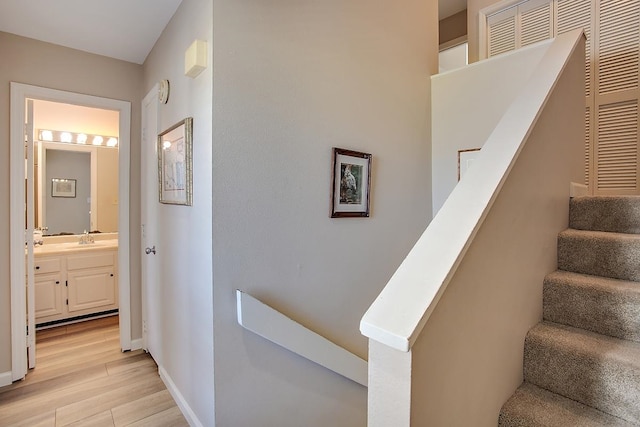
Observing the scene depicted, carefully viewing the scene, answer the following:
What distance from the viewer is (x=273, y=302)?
1729 millimetres

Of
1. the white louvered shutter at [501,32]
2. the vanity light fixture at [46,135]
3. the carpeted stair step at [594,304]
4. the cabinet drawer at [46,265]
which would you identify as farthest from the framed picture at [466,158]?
the vanity light fixture at [46,135]

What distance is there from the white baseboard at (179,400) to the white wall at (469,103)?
2.29 metres

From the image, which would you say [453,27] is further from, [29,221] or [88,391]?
[88,391]

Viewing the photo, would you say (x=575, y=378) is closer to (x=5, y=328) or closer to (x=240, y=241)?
(x=240, y=241)

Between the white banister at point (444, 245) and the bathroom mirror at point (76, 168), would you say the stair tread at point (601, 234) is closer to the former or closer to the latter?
the white banister at point (444, 245)

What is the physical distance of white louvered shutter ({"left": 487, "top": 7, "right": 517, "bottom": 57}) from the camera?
2969 millimetres

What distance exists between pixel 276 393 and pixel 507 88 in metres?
2.48

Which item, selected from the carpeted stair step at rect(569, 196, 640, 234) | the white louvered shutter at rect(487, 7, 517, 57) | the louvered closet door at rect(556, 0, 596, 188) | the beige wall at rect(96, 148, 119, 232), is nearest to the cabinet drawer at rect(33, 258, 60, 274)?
the beige wall at rect(96, 148, 119, 232)

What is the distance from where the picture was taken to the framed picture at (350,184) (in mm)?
2002

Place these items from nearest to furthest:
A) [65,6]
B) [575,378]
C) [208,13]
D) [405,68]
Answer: [575,378] < [208,13] < [65,6] < [405,68]

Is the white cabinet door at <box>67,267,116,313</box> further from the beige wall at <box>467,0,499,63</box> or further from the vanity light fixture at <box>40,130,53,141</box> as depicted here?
the beige wall at <box>467,0,499,63</box>

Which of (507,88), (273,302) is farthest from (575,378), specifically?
(507,88)

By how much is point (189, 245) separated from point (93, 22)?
5.50 feet

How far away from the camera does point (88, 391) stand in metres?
2.30
